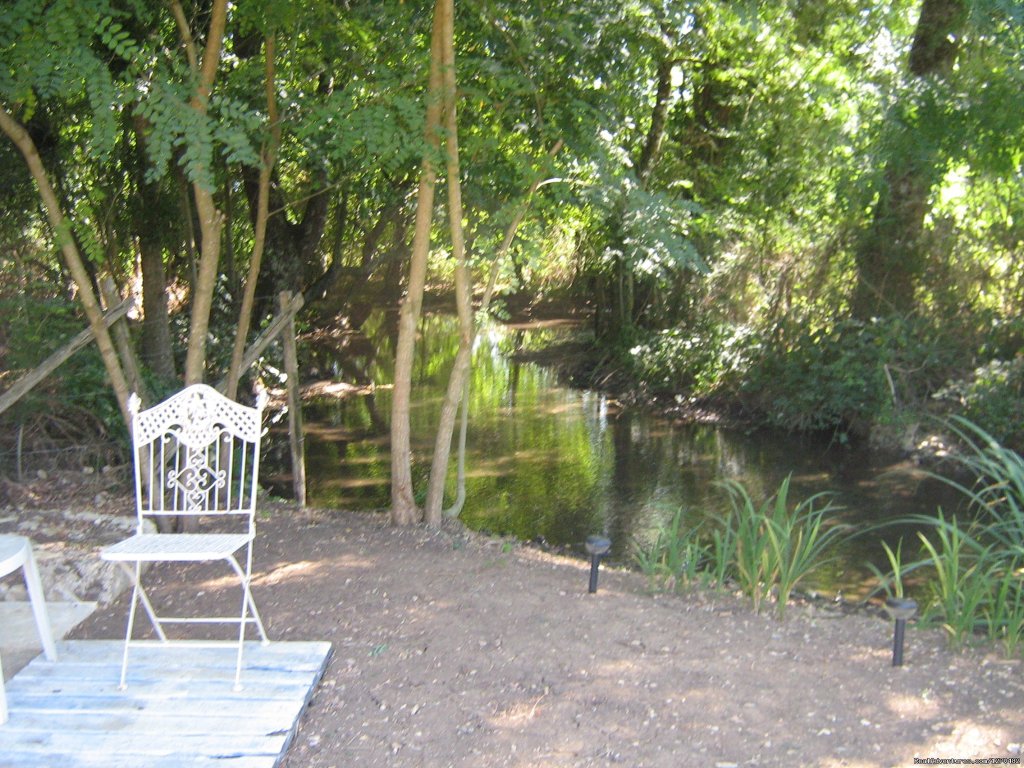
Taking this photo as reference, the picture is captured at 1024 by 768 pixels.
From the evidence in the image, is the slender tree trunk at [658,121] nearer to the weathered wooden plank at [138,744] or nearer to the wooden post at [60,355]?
the wooden post at [60,355]

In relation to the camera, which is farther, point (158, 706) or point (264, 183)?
point (264, 183)

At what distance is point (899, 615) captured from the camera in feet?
13.7

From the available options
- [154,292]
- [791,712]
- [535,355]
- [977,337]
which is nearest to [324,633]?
[791,712]

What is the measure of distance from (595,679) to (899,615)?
1.35 m

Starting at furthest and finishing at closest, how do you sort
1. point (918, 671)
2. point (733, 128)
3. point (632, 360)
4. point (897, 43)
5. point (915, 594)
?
1. point (632, 360)
2. point (733, 128)
3. point (897, 43)
4. point (915, 594)
5. point (918, 671)

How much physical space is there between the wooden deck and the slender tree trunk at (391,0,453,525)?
273 cm

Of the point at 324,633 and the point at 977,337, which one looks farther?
the point at 977,337

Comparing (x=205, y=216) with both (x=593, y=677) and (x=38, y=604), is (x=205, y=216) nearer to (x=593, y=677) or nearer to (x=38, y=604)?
(x=38, y=604)

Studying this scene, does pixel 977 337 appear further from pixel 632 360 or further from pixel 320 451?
pixel 320 451

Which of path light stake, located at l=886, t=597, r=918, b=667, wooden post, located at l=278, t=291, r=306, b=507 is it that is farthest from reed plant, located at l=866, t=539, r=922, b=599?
wooden post, located at l=278, t=291, r=306, b=507

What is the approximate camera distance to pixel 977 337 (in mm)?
12047

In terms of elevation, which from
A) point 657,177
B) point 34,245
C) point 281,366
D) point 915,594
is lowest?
point 915,594

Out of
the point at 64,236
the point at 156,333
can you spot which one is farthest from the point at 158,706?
the point at 156,333

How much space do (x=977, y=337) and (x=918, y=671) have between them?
8952 millimetres
